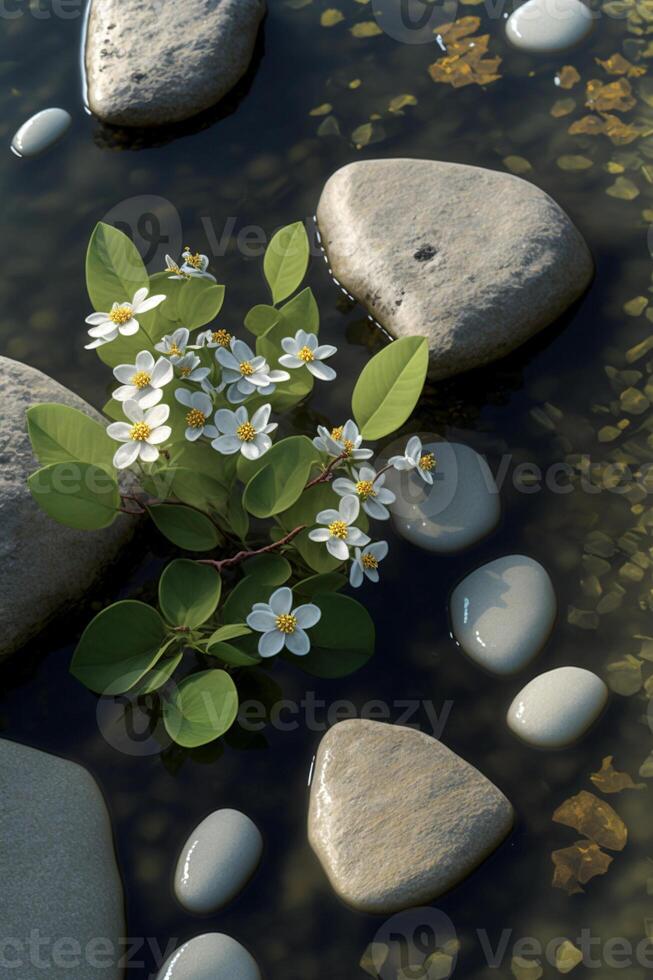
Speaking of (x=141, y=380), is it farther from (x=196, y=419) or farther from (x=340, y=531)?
(x=340, y=531)

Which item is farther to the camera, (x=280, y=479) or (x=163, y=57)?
(x=163, y=57)

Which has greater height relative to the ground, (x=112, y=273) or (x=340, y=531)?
(x=112, y=273)

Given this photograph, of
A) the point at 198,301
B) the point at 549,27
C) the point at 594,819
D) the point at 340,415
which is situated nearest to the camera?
the point at 594,819

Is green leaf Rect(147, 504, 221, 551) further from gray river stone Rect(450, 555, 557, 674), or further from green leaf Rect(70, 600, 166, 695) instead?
gray river stone Rect(450, 555, 557, 674)

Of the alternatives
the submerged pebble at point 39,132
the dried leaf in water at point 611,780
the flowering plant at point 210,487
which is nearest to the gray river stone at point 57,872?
the flowering plant at point 210,487

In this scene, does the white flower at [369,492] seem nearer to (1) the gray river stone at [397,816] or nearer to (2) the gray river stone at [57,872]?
(1) the gray river stone at [397,816]

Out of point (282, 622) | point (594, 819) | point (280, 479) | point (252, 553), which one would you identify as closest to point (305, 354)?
point (280, 479)

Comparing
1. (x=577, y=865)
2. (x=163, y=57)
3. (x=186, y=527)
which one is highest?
(x=163, y=57)

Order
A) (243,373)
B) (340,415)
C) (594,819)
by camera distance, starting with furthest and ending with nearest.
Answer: (340,415) → (243,373) → (594,819)
